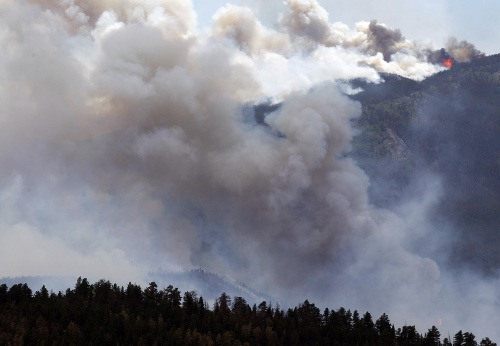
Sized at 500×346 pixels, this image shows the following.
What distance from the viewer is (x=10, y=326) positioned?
142375 millimetres

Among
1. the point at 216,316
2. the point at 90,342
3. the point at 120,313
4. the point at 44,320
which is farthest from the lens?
the point at 216,316

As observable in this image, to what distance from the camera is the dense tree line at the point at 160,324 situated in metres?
141

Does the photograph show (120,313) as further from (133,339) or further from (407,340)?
(407,340)

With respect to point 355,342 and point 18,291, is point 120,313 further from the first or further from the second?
point 355,342

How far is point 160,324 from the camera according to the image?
6009 inches

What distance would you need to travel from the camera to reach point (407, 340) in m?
168

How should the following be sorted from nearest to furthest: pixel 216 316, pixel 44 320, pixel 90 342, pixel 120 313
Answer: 1. pixel 90 342
2. pixel 44 320
3. pixel 120 313
4. pixel 216 316

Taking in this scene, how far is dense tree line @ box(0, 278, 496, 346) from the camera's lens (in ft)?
462

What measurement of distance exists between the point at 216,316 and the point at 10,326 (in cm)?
5019

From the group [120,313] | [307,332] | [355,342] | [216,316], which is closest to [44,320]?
[120,313]

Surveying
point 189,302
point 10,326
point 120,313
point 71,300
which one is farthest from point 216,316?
point 10,326

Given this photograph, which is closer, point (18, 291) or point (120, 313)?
point (120, 313)

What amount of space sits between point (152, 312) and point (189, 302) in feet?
51.4

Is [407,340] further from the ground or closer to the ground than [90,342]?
further from the ground
